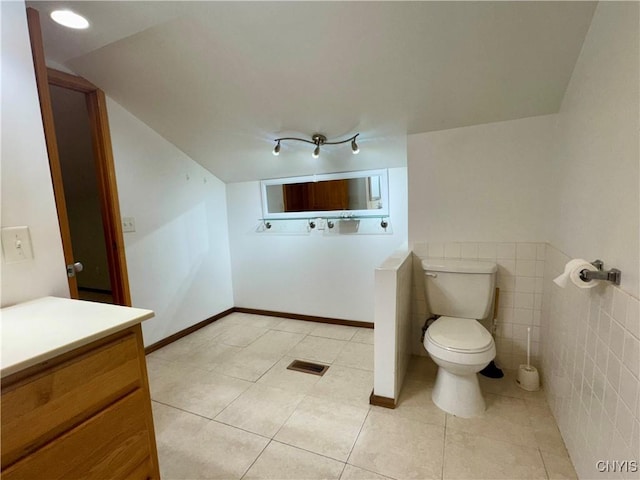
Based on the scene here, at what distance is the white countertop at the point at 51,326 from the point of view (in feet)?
2.24

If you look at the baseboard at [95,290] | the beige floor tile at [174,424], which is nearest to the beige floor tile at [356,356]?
the beige floor tile at [174,424]

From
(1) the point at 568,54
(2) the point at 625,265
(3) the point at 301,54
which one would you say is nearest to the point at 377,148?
(3) the point at 301,54

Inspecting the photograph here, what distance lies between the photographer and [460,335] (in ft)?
5.70

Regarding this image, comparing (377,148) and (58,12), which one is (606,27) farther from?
(58,12)

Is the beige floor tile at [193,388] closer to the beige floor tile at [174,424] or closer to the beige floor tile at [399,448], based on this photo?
the beige floor tile at [174,424]

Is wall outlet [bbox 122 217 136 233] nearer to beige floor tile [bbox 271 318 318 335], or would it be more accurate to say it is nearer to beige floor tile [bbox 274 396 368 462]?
beige floor tile [bbox 271 318 318 335]

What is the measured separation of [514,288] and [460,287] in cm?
40

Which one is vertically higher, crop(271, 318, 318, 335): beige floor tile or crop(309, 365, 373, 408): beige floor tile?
crop(309, 365, 373, 408): beige floor tile

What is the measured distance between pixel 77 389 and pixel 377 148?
90.2 inches

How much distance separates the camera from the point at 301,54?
5.25 ft

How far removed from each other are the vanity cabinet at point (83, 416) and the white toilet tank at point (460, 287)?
5.77 feet

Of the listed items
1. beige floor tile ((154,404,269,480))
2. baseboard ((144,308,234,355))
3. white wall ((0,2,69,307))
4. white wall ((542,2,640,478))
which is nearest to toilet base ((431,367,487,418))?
white wall ((542,2,640,478))

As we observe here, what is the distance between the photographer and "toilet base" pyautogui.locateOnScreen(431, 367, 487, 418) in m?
1.70

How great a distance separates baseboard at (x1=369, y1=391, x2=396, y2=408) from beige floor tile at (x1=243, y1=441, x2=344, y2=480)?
0.48 m
